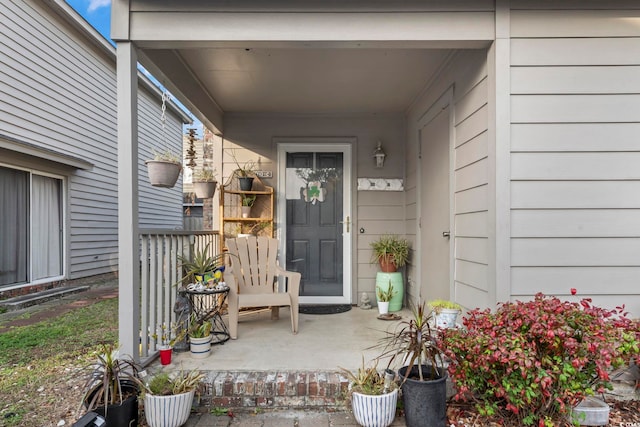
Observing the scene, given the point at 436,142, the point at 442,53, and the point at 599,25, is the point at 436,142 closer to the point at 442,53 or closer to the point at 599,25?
the point at 442,53

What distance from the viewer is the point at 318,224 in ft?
15.0

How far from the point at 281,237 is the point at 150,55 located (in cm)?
246

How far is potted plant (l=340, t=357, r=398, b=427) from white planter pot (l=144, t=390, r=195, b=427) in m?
0.91

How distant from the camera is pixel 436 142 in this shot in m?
3.41

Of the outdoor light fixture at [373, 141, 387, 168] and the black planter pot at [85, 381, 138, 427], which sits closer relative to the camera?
the black planter pot at [85, 381, 138, 427]

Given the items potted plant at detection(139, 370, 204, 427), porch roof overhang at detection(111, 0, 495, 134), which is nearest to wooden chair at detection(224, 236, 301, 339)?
potted plant at detection(139, 370, 204, 427)

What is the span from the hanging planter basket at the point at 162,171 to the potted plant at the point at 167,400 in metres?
1.43

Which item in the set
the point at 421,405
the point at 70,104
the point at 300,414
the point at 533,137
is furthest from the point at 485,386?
the point at 70,104

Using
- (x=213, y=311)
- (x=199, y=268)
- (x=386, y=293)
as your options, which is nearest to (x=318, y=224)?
(x=386, y=293)

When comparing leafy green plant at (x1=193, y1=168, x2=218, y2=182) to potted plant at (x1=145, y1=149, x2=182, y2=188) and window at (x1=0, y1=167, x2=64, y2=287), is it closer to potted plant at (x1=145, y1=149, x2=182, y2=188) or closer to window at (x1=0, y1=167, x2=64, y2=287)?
potted plant at (x1=145, y1=149, x2=182, y2=188)

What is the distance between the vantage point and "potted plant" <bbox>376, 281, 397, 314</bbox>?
4.00 metres

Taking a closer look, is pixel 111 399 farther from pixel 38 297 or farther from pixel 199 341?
pixel 38 297

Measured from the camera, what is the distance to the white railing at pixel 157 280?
99.3 inches

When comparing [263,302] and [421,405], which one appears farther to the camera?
[263,302]
